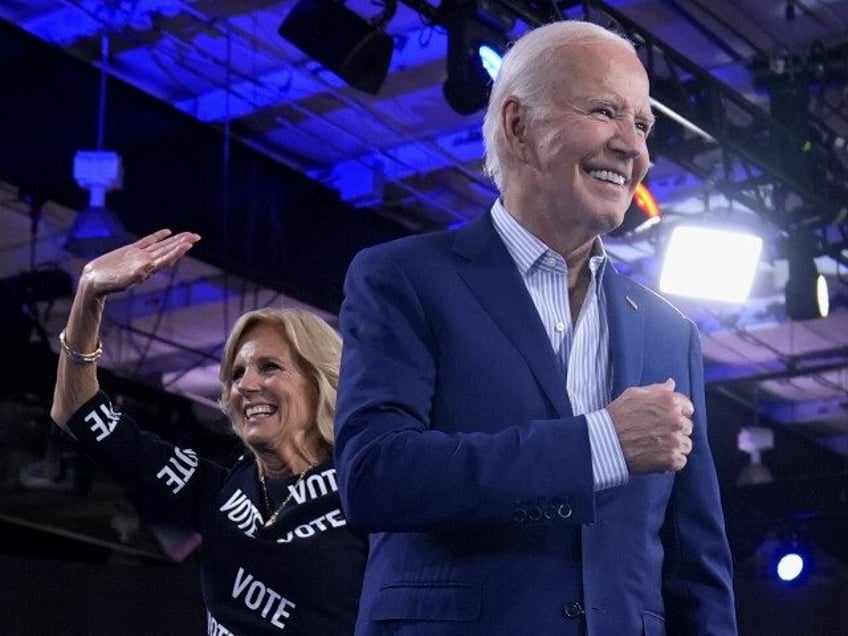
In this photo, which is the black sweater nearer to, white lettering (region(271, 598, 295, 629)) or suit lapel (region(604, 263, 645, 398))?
white lettering (region(271, 598, 295, 629))

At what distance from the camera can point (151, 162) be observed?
23.9 feet

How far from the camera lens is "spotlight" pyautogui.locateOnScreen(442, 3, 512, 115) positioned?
18.0 ft

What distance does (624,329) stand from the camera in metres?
1.68

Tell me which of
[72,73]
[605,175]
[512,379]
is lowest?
[512,379]

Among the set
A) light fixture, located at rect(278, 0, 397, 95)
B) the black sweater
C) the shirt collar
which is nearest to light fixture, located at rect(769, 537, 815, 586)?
light fixture, located at rect(278, 0, 397, 95)

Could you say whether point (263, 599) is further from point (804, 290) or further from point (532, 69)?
point (804, 290)

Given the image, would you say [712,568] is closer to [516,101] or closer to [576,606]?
[576,606]

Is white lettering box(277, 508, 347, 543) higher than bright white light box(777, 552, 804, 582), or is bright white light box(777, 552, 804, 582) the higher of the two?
bright white light box(777, 552, 804, 582)

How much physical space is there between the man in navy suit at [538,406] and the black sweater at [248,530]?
0.87 metres

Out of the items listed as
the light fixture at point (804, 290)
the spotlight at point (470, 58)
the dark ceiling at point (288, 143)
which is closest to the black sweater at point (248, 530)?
the spotlight at point (470, 58)

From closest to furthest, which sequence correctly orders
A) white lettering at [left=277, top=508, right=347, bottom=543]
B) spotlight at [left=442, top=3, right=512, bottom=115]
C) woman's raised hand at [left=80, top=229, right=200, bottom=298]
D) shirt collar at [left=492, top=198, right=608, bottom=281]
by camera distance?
shirt collar at [left=492, top=198, right=608, bottom=281] → woman's raised hand at [left=80, top=229, right=200, bottom=298] → white lettering at [left=277, top=508, right=347, bottom=543] → spotlight at [left=442, top=3, right=512, bottom=115]

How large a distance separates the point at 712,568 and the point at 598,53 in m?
0.57

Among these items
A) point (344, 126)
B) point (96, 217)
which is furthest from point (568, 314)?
point (344, 126)

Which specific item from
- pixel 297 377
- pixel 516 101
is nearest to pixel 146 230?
pixel 297 377
